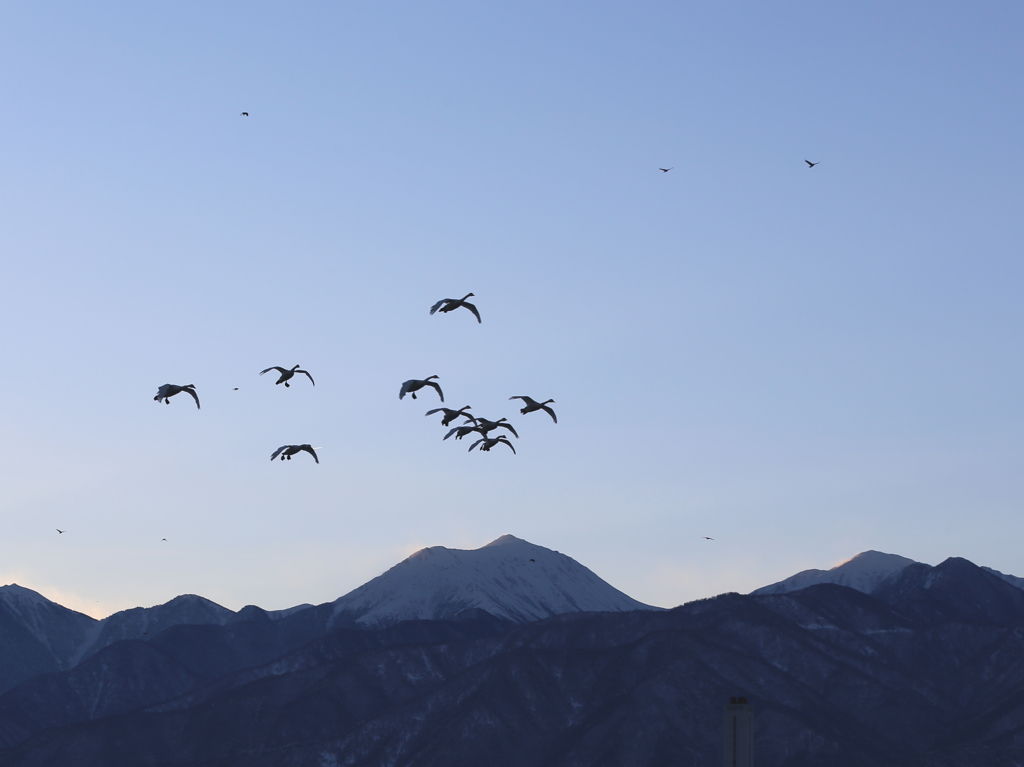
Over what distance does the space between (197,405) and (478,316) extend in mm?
15761

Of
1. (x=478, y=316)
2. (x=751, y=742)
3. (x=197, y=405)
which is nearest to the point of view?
(x=751, y=742)

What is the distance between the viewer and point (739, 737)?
57.2 m

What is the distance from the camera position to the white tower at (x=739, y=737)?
56.7m

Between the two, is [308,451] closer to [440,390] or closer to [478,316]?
[440,390]

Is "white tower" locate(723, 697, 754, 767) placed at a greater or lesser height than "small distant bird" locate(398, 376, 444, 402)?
lesser

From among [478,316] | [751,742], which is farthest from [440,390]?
[751,742]

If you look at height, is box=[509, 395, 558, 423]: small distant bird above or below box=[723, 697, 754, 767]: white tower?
above

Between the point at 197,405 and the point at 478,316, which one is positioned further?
the point at 197,405

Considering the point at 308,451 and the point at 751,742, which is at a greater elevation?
the point at 308,451

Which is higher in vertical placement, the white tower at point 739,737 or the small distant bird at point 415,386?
the small distant bird at point 415,386

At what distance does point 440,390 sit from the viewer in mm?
73125

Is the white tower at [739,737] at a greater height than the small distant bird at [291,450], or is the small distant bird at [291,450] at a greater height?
the small distant bird at [291,450]

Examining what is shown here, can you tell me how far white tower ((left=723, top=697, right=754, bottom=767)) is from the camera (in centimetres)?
5672

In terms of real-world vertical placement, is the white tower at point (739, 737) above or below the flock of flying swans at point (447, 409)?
below
